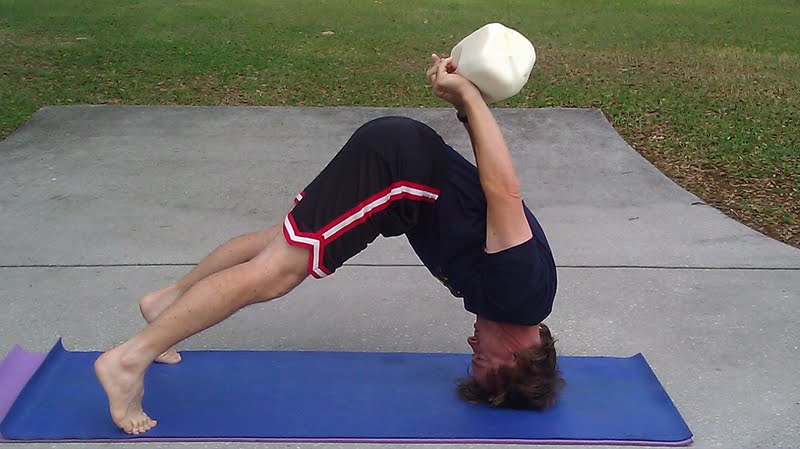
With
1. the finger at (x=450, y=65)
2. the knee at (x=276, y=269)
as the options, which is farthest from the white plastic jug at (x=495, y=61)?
the knee at (x=276, y=269)

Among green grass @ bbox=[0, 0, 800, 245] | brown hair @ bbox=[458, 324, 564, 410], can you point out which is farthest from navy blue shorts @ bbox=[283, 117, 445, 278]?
green grass @ bbox=[0, 0, 800, 245]

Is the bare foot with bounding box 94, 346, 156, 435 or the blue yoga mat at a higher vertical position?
the bare foot with bounding box 94, 346, 156, 435

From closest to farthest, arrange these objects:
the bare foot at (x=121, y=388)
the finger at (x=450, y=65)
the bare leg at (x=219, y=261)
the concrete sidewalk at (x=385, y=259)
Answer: the bare foot at (x=121, y=388) → the finger at (x=450, y=65) → the bare leg at (x=219, y=261) → the concrete sidewalk at (x=385, y=259)

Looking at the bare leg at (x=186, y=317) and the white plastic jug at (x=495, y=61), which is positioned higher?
the white plastic jug at (x=495, y=61)

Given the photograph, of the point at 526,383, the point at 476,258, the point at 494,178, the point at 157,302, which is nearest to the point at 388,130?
the point at 494,178

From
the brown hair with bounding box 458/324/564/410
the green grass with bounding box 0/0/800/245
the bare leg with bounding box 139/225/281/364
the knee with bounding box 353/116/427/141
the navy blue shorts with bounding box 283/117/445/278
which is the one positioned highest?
the knee with bounding box 353/116/427/141

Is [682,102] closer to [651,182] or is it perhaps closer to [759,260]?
[651,182]

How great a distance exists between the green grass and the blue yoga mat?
224cm

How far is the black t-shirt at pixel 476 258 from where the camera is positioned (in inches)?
106

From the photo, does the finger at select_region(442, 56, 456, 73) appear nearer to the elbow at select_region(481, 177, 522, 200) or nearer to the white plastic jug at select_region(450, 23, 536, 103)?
the white plastic jug at select_region(450, 23, 536, 103)

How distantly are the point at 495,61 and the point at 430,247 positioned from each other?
24.8 inches

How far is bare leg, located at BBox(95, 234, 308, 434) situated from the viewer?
104 inches

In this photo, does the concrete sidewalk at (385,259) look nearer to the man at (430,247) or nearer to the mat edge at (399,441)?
the mat edge at (399,441)

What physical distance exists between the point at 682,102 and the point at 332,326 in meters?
4.82
